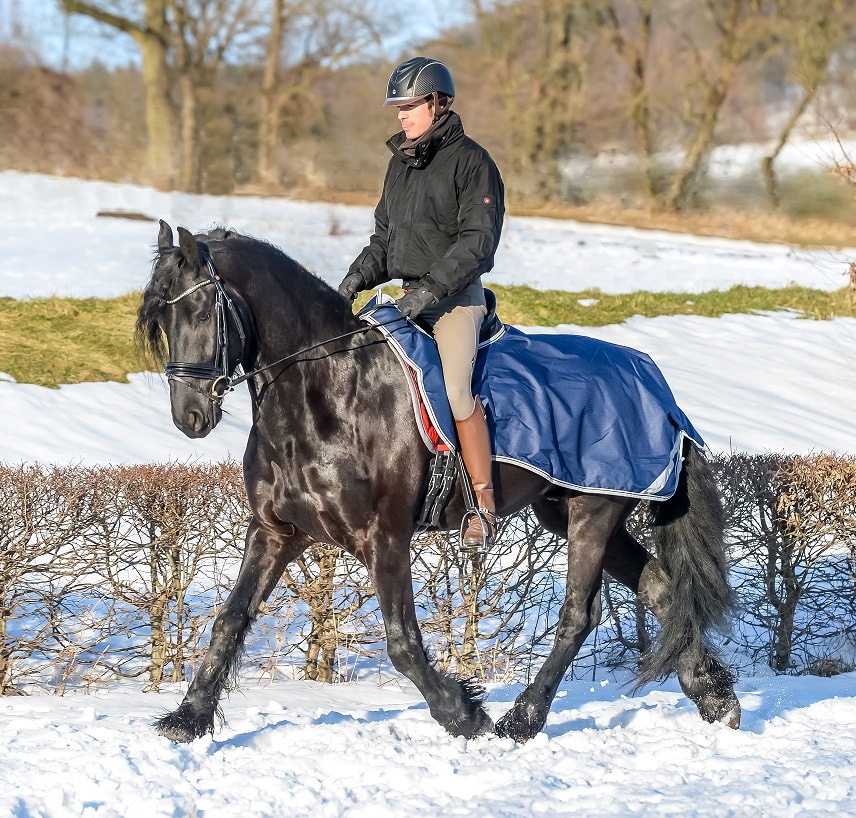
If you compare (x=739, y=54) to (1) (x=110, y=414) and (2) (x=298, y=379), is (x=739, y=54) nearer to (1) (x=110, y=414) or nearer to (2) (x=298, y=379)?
(1) (x=110, y=414)

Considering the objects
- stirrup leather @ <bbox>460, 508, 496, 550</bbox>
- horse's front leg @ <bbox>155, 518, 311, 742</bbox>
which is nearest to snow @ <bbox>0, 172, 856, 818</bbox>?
horse's front leg @ <bbox>155, 518, 311, 742</bbox>

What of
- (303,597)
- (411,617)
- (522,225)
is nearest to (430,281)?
(411,617)

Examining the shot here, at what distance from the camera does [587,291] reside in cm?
1742

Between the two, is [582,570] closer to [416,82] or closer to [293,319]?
[293,319]

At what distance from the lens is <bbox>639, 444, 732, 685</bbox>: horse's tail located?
5.41 metres

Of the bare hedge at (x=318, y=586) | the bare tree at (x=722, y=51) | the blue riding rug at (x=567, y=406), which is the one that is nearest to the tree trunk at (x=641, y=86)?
the bare tree at (x=722, y=51)

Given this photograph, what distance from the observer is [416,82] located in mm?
4789

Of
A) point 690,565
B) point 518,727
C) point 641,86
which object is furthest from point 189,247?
point 641,86

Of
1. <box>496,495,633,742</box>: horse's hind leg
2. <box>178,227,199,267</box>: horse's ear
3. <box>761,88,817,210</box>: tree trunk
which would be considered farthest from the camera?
<box>761,88,817,210</box>: tree trunk

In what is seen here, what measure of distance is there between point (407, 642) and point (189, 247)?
177 cm

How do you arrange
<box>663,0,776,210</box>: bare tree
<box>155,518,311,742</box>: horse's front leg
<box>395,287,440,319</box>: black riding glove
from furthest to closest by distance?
<box>663,0,776,210</box>: bare tree → <box>395,287,440,319</box>: black riding glove → <box>155,518,311,742</box>: horse's front leg

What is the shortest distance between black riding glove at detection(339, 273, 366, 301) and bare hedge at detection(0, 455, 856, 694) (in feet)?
5.60

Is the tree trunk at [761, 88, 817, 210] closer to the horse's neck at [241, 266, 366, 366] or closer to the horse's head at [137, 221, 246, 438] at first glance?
the horse's neck at [241, 266, 366, 366]

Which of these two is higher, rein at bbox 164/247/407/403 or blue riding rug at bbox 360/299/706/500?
rein at bbox 164/247/407/403
